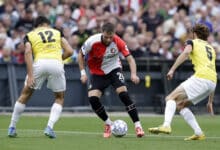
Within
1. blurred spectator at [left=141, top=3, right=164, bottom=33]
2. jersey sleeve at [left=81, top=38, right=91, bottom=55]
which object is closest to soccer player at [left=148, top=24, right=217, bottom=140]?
jersey sleeve at [left=81, top=38, right=91, bottom=55]

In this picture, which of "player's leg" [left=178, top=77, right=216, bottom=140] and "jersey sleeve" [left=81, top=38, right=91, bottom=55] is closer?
"player's leg" [left=178, top=77, right=216, bottom=140]

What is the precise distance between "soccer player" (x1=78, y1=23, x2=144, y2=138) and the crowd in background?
8.23 metres

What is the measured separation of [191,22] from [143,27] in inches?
80.5

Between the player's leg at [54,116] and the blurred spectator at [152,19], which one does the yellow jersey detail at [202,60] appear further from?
the blurred spectator at [152,19]

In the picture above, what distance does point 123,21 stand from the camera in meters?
27.6

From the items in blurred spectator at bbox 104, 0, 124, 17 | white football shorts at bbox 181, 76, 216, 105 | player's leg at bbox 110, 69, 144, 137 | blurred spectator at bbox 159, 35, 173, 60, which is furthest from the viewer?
blurred spectator at bbox 104, 0, 124, 17

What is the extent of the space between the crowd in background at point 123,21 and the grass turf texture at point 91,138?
15.1ft

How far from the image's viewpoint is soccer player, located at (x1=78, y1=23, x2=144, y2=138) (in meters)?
16.6

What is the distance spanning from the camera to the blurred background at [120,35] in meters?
24.8

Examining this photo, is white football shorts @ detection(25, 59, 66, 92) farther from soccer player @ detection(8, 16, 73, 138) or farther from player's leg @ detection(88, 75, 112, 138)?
player's leg @ detection(88, 75, 112, 138)

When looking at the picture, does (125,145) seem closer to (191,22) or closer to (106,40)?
(106,40)

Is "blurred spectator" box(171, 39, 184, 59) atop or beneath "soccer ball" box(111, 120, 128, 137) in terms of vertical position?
atop

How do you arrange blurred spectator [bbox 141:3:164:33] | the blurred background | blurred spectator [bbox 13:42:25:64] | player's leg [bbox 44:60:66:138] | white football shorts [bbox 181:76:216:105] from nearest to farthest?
white football shorts [bbox 181:76:216:105]
player's leg [bbox 44:60:66:138]
the blurred background
blurred spectator [bbox 13:42:25:64]
blurred spectator [bbox 141:3:164:33]

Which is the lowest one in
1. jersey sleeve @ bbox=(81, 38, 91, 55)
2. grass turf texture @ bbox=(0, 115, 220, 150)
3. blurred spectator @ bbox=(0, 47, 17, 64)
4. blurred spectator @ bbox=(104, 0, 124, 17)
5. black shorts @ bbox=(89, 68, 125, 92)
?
grass turf texture @ bbox=(0, 115, 220, 150)
